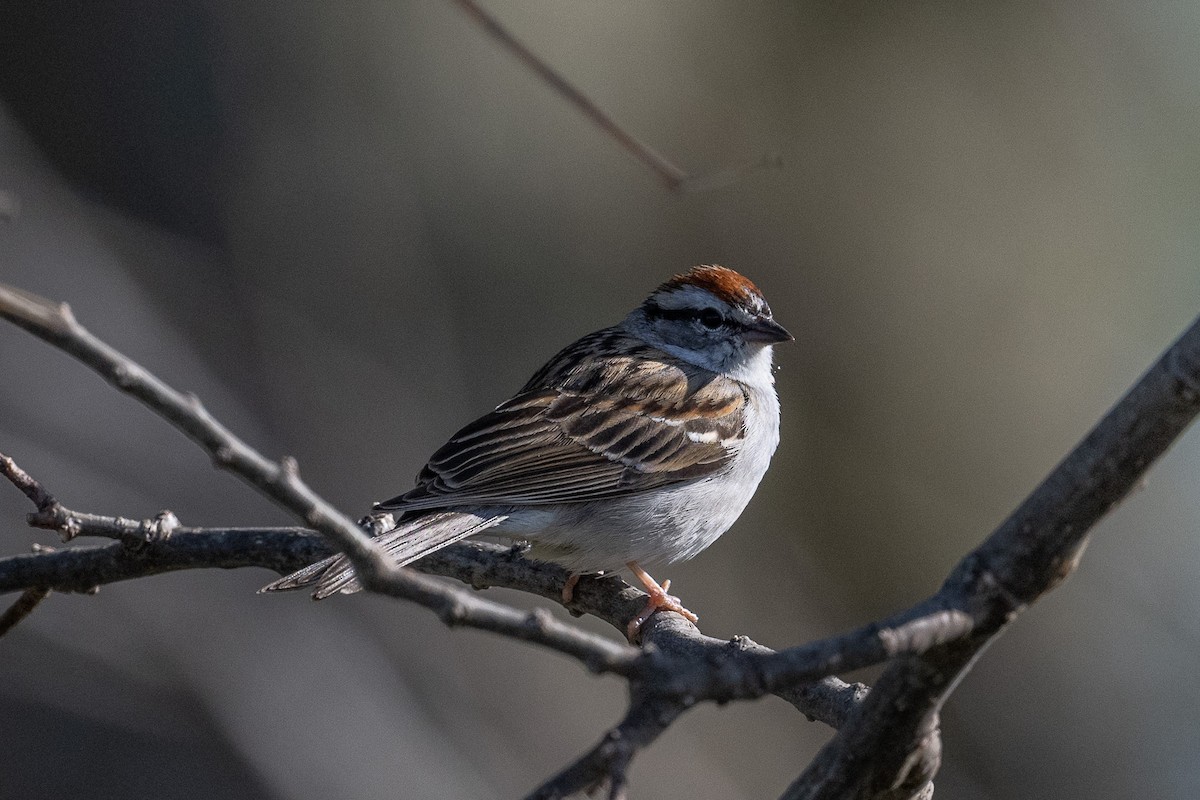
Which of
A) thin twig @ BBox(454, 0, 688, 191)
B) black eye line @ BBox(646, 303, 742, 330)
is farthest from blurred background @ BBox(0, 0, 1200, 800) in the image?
thin twig @ BBox(454, 0, 688, 191)

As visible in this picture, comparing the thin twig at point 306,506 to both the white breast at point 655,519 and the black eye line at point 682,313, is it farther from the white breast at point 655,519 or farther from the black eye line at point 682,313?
the black eye line at point 682,313

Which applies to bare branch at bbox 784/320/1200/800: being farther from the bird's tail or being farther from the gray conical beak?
the gray conical beak

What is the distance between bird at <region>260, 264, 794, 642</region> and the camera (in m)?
4.29

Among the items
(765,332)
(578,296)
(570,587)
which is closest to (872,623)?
(570,587)

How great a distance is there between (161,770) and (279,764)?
3.29 ft

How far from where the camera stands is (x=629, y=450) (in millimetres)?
4805

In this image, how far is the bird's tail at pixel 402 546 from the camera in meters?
3.24

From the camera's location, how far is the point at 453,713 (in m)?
7.46

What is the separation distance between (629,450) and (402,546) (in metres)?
1.24

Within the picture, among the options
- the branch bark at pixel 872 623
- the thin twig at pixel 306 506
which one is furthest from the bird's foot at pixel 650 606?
the thin twig at pixel 306 506

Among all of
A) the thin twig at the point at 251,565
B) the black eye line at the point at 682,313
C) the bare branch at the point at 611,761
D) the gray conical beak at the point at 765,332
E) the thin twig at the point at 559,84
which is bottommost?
the thin twig at the point at 251,565

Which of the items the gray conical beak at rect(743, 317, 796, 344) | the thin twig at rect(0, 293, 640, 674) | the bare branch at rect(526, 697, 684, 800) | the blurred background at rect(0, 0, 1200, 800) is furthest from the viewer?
the blurred background at rect(0, 0, 1200, 800)

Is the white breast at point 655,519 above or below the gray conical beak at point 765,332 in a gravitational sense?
below

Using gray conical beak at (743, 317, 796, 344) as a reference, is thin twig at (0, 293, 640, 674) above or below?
below
